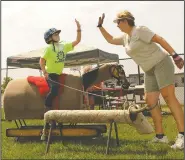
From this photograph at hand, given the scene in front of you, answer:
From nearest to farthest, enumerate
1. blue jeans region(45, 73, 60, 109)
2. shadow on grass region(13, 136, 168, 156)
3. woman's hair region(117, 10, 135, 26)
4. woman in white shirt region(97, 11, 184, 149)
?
shadow on grass region(13, 136, 168, 156) < woman in white shirt region(97, 11, 184, 149) < woman's hair region(117, 10, 135, 26) < blue jeans region(45, 73, 60, 109)

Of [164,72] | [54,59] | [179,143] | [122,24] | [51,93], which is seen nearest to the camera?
[179,143]

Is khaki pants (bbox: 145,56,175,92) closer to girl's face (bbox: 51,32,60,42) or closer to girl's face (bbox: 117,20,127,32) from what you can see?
girl's face (bbox: 117,20,127,32)

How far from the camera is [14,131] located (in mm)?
5531

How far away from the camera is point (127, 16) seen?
185 inches

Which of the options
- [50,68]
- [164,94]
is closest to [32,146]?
[50,68]

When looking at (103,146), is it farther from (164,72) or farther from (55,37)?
(55,37)

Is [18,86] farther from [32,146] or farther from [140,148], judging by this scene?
[140,148]

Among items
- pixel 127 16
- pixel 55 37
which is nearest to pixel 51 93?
pixel 55 37

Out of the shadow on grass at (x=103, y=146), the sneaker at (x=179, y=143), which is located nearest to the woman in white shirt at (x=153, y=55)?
the sneaker at (x=179, y=143)

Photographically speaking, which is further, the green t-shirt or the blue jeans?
the green t-shirt

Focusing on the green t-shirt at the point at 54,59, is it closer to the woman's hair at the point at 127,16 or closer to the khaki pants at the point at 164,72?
the woman's hair at the point at 127,16

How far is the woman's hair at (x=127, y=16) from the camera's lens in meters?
4.70

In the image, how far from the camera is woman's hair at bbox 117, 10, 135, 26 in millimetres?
4703

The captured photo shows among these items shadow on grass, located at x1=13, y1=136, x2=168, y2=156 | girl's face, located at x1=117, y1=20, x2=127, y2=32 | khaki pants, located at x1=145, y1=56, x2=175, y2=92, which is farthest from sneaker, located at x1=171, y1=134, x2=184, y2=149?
girl's face, located at x1=117, y1=20, x2=127, y2=32
